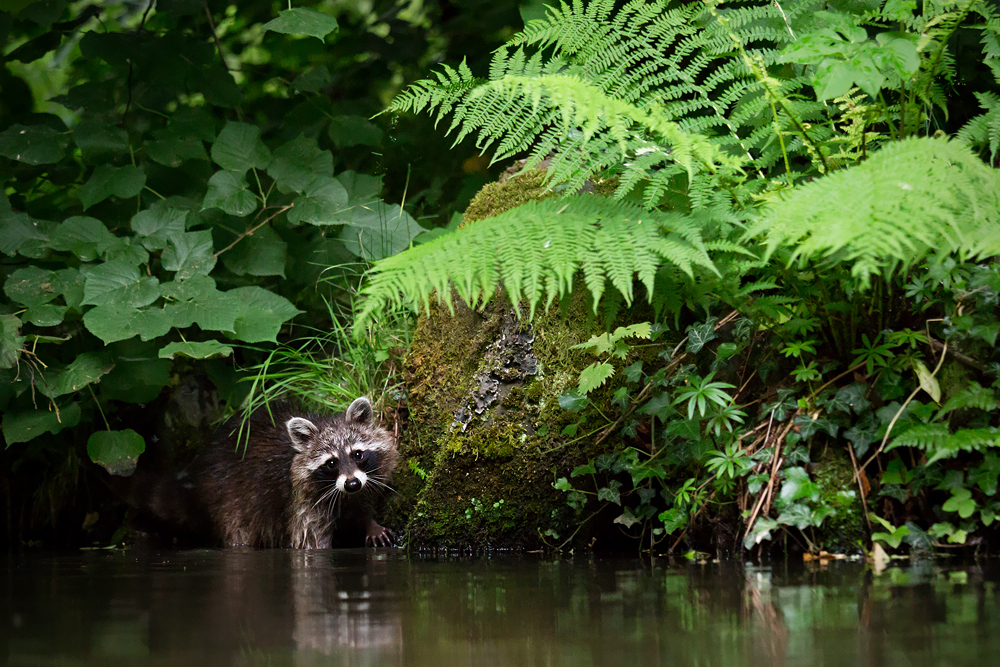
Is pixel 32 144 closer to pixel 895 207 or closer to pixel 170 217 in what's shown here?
pixel 170 217

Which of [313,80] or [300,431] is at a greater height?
[313,80]

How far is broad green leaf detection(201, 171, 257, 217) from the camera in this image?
444cm

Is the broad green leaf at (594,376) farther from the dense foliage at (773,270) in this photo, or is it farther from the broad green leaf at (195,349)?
the broad green leaf at (195,349)

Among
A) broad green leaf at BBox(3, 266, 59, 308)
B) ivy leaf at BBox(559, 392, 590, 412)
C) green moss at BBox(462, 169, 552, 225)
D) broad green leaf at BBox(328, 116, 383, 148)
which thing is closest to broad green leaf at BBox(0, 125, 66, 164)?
broad green leaf at BBox(3, 266, 59, 308)

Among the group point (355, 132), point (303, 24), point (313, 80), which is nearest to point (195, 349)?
point (303, 24)

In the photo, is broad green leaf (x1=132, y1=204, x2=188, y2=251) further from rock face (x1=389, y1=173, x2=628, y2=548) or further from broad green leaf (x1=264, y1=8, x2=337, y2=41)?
rock face (x1=389, y1=173, x2=628, y2=548)

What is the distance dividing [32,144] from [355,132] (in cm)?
181

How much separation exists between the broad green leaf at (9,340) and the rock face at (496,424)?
193cm

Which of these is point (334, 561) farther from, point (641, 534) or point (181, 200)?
point (181, 200)

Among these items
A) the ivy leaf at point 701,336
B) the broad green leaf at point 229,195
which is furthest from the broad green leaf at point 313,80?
the ivy leaf at point 701,336

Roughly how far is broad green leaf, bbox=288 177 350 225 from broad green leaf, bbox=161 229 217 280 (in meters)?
0.46

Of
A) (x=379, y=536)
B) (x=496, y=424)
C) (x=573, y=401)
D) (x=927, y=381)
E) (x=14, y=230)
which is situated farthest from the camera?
(x=14, y=230)

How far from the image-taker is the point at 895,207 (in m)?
2.20

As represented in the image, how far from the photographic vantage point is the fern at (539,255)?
242cm
